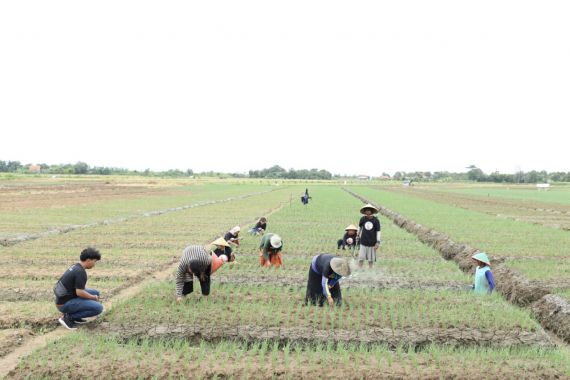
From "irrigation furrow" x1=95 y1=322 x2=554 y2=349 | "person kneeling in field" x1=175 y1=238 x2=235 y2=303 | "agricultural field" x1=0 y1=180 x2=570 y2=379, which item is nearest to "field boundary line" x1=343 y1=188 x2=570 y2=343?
"agricultural field" x1=0 y1=180 x2=570 y2=379

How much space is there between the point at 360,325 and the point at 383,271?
4.24m

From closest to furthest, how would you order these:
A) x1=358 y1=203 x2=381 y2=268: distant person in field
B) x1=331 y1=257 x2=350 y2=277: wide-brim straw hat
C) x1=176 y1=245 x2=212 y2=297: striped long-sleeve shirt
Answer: x1=331 y1=257 x2=350 y2=277: wide-brim straw hat, x1=176 y1=245 x2=212 y2=297: striped long-sleeve shirt, x1=358 y1=203 x2=381 y2=268: distant person in field

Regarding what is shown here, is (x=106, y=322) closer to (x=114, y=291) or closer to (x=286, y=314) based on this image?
(x=114, y=291)

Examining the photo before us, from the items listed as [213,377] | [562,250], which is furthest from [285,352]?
[562,250]

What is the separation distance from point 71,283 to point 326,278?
3596 millimetres

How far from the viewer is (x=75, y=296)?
21.2 ft

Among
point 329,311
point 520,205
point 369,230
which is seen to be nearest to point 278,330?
point 329,311

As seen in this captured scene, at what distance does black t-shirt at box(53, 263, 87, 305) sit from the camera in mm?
6344

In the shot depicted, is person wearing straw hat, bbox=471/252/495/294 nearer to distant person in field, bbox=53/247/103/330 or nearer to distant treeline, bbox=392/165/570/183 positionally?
distant person in field, bbox=53/247/103/330

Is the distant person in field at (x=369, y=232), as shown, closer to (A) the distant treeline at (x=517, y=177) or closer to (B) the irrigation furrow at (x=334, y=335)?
(B) the irrigation furrow at (x=334, y=335)

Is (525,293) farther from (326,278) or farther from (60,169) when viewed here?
(60,169)

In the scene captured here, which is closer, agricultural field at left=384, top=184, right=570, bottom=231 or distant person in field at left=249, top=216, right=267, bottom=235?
distant person in field at left=249, top=216, right=267, bottom=235

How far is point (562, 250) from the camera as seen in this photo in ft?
44.3

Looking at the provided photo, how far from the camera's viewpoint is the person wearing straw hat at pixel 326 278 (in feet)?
21.0
